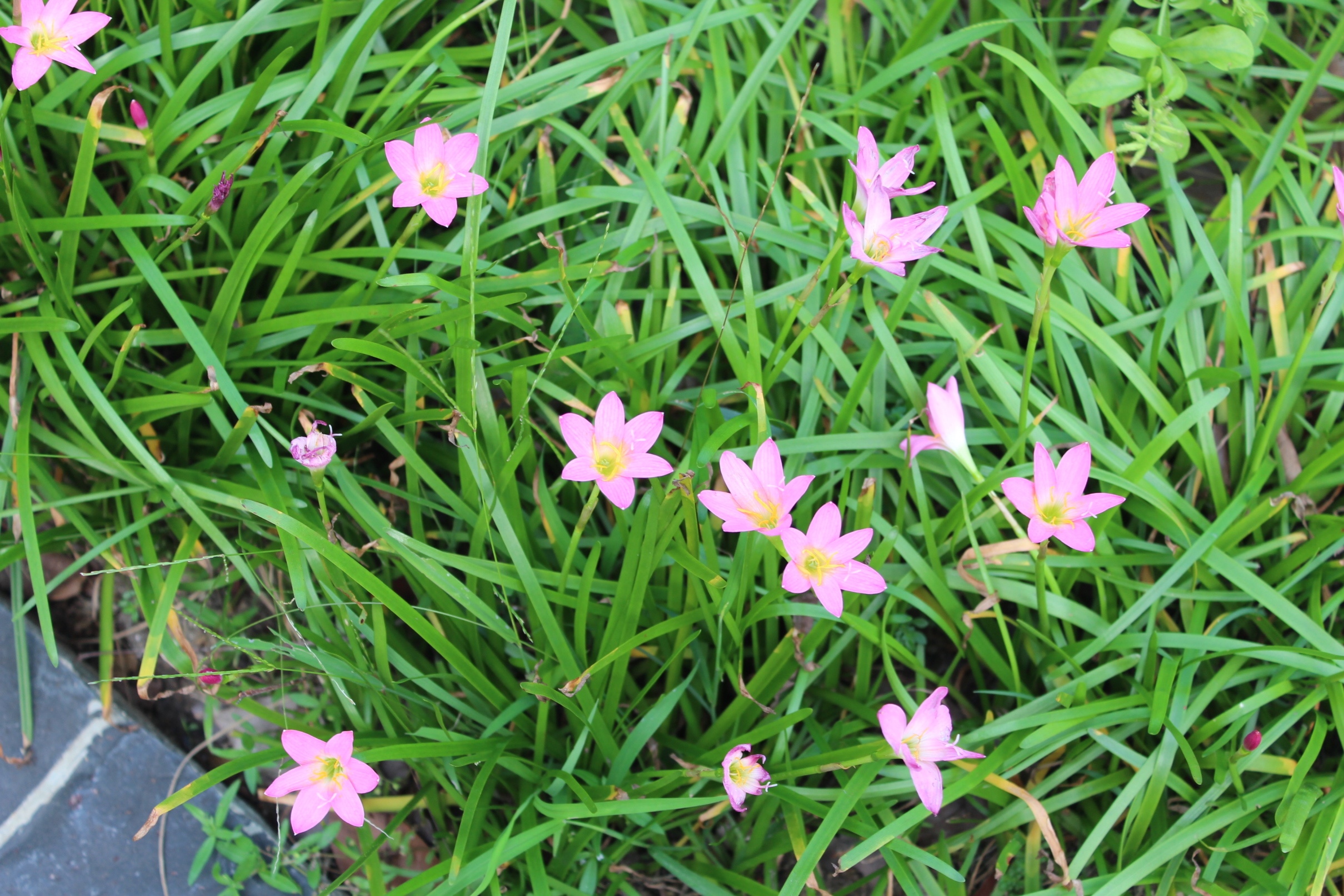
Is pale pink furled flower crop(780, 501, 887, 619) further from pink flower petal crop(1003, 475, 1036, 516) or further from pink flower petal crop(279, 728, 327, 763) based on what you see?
pink flower petal crop(279, 728, 327, 763)

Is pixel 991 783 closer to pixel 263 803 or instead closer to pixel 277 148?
pixel 263 803

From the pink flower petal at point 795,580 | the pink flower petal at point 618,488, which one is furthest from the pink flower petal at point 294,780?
the pink flower petal at point 795,580

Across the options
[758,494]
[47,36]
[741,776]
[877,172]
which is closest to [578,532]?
[758,494]

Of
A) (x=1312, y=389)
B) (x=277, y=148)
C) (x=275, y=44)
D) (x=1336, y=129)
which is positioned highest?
(x=275, y=44)

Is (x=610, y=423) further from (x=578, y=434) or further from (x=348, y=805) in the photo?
(x=348, y=805)

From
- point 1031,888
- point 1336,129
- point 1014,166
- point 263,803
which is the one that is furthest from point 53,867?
point 1336,129
